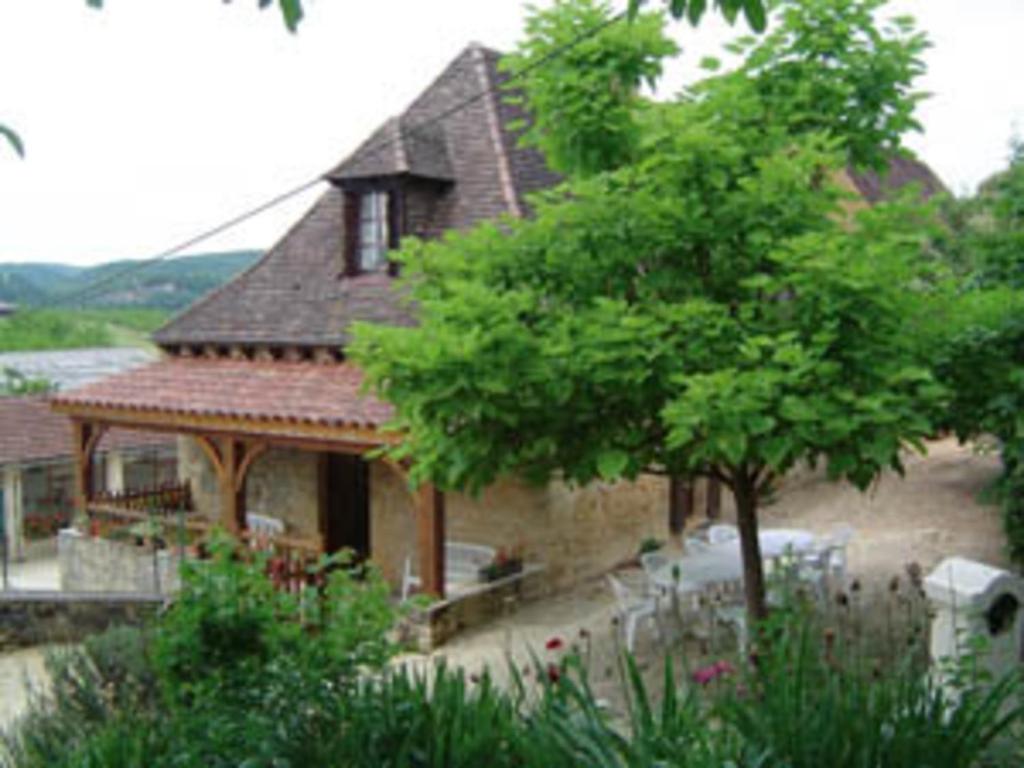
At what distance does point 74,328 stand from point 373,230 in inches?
2027

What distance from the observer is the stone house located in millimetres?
12445

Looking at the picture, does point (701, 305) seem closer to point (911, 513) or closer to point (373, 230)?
point (373, 230)

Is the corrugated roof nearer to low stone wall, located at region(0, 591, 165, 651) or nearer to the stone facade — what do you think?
the stone facade

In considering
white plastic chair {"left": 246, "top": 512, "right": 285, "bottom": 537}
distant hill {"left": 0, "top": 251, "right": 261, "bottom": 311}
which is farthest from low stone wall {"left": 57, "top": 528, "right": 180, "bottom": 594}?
distant hill {"left": 0, "top": 251, "right": 261, "bottom": 311}

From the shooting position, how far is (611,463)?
6.41m

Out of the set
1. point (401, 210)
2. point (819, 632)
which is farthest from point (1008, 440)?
point (401, 210)

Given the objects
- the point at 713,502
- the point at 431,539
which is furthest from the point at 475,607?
the point at 713,502

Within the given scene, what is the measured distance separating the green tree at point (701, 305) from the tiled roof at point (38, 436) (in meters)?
15.4

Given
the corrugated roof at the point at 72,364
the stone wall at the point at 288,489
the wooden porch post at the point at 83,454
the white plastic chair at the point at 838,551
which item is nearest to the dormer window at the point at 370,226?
the stone wall at the point at 288,489

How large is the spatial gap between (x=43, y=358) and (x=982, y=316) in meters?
36.6

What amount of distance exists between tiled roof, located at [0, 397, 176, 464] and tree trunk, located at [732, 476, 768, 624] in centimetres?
1576

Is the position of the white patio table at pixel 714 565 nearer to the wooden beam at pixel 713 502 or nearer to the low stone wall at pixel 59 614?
the wooden beam at pixel 713 502

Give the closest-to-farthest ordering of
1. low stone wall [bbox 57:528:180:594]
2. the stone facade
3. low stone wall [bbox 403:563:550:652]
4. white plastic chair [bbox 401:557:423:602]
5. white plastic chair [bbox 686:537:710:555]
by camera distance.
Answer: white plastic chair [bbox 686:537:710:555] < low stone wall [bbox 403:563:550:652] < white plastic chair [bbox 401:557:423:602] < the stone facade < low stone wall [bbox 57:528:180:594]

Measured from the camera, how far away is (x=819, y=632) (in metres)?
7.24
